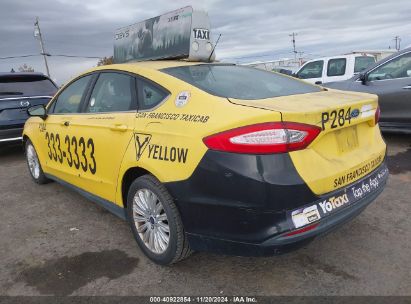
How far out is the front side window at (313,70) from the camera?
11.7 m

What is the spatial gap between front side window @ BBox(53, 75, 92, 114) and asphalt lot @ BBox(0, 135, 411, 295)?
3.74 ft

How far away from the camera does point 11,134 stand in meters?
6.79

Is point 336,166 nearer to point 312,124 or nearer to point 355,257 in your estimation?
point 312,124

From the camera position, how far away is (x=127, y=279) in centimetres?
290

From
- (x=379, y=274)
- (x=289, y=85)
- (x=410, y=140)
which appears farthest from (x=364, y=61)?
(x=379, y=274)

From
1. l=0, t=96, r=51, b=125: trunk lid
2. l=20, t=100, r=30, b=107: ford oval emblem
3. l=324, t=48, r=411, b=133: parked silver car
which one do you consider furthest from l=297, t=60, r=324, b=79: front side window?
l=20, t=100, r=30, b=107: ford oval emblem

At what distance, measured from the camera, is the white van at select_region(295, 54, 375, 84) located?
11.0 metres

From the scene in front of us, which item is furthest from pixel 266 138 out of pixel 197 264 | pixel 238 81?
pixel 197 264

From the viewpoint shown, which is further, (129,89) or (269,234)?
(129,89)

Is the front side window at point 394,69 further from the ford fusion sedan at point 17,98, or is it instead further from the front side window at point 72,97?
the ford fusion sedan at point 17,98

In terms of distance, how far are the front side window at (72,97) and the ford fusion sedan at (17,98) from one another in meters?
2.67

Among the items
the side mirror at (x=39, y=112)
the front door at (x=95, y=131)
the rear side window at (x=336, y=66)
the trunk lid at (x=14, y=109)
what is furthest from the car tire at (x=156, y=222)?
the rear side window at (x=336, y=66)

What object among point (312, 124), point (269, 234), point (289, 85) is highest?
point (289, 85)

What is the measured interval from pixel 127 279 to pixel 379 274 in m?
1.74
